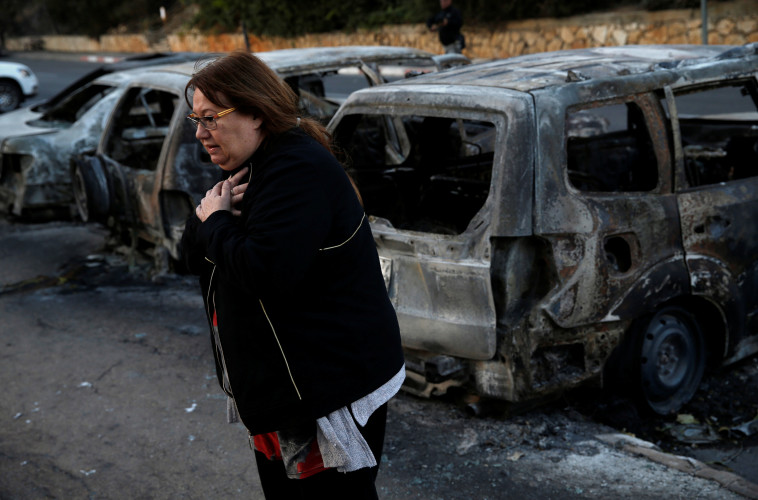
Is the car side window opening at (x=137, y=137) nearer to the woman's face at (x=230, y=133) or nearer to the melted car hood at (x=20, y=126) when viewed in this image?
the melted car hood at (x=20, y=126)

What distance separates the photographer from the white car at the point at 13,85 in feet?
64.2

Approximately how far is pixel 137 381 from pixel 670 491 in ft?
10.4

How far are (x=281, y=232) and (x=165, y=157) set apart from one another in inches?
191

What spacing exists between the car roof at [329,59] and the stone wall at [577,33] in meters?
11.2

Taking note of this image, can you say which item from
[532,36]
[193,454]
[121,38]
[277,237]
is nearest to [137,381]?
[193,454]

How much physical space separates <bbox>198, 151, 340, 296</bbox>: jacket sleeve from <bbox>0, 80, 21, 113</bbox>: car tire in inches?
771

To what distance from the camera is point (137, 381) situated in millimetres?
5172

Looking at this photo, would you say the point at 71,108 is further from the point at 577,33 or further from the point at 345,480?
the point at 577,33

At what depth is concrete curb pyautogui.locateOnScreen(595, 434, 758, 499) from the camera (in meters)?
3.48

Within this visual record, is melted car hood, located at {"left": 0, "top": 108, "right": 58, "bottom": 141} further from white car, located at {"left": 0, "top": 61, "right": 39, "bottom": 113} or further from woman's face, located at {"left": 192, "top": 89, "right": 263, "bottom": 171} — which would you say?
white car, located at {"left": 0, "top": 61, "right": 39, "bottom": 113}

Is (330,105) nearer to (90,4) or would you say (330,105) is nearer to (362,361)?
(362,361)

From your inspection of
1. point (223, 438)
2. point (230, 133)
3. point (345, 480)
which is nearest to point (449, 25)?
point (223, 438)

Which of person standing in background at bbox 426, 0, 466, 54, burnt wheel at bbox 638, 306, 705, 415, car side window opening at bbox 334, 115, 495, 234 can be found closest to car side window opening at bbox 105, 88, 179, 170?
car side window opening at bbox 334, 115, 495, 234

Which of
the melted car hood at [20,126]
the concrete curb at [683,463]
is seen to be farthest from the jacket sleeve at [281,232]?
the melted car hood at [20,126]
